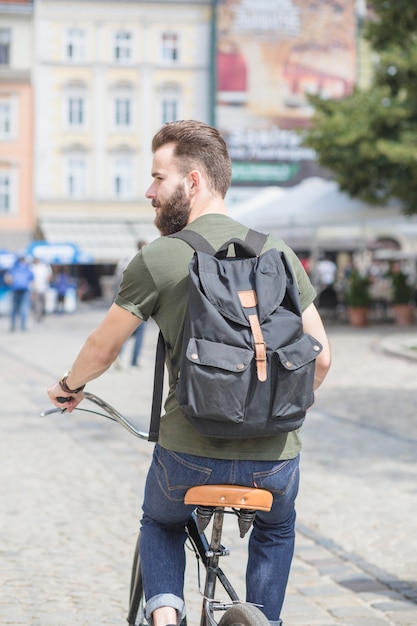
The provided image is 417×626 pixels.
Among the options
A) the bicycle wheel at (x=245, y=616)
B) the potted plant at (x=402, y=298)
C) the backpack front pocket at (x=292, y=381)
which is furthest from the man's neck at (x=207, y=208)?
the potted plant at (x=402, y=298)

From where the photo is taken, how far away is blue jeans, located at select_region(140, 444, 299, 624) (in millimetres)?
2867

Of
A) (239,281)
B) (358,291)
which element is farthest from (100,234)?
(239,281)

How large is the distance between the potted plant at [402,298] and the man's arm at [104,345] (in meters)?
20.8

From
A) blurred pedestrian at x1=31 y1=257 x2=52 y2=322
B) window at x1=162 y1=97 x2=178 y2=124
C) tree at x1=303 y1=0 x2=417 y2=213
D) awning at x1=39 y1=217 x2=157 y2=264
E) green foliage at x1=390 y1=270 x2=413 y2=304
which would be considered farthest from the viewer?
window at x1=162 y1=97 x2=178 y2=124

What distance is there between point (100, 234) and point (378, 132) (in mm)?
28226

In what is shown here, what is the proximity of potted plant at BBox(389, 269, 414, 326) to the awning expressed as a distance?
2413 centimetres

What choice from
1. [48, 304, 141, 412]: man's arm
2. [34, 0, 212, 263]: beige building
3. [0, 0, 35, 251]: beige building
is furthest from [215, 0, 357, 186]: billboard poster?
[48, 304, 141, 412]: man's arm

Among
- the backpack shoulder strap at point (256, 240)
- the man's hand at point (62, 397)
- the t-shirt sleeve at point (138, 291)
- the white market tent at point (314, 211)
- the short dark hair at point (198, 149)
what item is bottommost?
the white market tent at point (314, 211)

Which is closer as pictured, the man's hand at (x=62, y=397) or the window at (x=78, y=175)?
the man's hand at (x=62, y=397)

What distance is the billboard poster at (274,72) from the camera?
51750mm

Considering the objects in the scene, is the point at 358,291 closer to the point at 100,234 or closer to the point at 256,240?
the point at 256,240

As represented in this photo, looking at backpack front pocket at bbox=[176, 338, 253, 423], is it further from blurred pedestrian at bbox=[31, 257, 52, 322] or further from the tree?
blurred pedestrian at bbox=[31, 257, 52, 322]

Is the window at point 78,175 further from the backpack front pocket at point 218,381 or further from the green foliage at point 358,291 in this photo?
the backpack front pocket at point 218,381

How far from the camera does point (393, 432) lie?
9.20 metres
